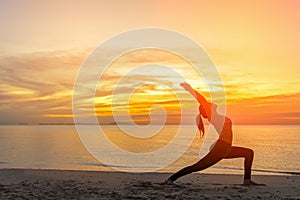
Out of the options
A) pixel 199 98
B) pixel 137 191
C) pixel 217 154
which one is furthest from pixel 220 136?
pixel 137 191

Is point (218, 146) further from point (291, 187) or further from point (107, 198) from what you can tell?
point (107, 198)

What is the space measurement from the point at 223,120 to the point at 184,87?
82.8 inches

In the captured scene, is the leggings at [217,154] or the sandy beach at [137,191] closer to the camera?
the sandy beach at [137,191]

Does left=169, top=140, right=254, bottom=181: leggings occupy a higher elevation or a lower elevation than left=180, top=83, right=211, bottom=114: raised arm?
lower

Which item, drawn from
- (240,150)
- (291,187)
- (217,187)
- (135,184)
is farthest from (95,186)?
(291,187)

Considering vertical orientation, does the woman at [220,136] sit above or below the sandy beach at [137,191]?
above

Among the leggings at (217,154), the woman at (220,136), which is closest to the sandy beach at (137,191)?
the leggings at (217,154)

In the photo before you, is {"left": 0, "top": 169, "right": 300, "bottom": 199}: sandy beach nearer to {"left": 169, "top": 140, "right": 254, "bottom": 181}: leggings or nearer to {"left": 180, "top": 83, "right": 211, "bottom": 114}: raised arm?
{"left": 169, "top": 140, "right": 254, "bottom": 181}: leggings

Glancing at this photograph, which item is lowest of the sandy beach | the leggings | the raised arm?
the sandy beach

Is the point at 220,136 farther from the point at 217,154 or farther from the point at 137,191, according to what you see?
the point at 137,191

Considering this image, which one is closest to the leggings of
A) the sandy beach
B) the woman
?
the woman

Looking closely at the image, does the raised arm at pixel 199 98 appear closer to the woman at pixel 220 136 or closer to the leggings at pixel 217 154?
the woman at pixel 220 136

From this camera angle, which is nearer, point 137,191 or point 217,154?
point 137,191

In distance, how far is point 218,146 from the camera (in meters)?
15.3
